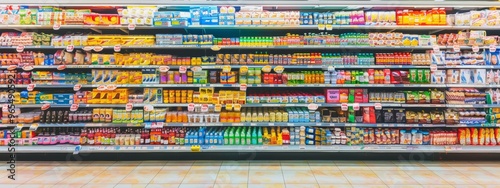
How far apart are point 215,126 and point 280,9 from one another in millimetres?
2000

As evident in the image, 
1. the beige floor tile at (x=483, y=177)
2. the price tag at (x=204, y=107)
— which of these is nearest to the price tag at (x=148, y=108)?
the price tag at (x=204, y=107)

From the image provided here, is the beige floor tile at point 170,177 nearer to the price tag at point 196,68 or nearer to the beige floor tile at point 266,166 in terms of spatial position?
the beige floor tile at point 266,166

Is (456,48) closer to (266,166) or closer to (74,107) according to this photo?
(266,166)

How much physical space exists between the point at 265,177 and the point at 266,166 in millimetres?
357

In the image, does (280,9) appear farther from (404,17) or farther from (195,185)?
(195,185)

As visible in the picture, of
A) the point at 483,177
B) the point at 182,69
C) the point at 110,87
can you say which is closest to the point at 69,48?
the point at 110,87

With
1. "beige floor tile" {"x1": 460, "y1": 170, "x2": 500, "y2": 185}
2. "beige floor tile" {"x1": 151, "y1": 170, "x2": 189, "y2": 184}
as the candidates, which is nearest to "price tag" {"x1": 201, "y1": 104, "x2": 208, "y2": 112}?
"beige floor tile" {"x1": 151, "y1": 170, "x2": 189, "y2": 184}

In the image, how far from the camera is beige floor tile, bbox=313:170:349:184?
3.11 meters

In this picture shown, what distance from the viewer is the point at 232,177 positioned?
3.23m

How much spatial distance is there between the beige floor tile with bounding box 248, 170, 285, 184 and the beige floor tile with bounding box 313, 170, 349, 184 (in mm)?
455

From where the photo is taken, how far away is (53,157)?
152 inches

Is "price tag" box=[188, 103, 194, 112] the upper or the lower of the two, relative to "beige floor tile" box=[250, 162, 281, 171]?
upper

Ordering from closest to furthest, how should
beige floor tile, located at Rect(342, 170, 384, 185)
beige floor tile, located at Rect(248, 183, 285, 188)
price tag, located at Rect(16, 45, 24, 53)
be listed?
beige floor tile, located at Rect(248, 183, 285, 188)
beige floor tile, located at Rect(342, 170, 384, 185)
price tag, located at Rect(16, 45, 24, 53)

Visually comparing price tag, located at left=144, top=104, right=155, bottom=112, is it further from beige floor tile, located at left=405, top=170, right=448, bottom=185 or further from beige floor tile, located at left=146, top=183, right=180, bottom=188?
beige floor tile, located at left=405, top=170, right=448, bottom=185
